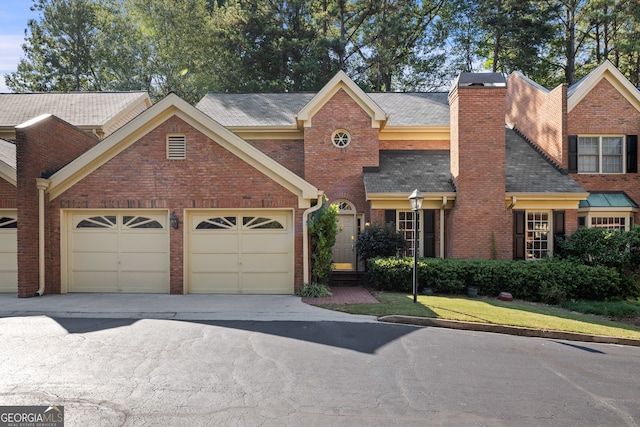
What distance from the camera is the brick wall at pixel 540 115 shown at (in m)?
15.7

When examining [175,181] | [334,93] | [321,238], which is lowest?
[321,238]

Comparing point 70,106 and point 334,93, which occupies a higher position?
point 70,106

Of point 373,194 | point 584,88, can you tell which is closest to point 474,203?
point 373,194

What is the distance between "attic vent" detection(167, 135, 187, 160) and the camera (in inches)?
436

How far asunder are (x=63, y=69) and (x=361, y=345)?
3685cm

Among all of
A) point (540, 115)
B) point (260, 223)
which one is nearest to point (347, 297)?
point (260, 223)

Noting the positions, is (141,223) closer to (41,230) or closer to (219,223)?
(219,223)

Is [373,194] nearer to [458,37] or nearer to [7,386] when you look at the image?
[7,386]

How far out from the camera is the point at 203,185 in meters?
11.1

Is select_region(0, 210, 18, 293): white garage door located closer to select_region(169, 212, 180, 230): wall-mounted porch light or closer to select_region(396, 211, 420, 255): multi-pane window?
select_region(169, 212, 180, 230): wall-mounted porch light

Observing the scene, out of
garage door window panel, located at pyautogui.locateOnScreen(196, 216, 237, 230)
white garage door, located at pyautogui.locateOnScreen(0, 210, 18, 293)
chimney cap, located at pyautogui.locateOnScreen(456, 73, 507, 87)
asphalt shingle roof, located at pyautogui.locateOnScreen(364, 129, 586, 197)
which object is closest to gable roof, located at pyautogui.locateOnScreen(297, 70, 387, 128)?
asphalt shingle roof, located at pyautogui.locateOnScreen(364, 129, 586, 197)

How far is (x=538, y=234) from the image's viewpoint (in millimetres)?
14469

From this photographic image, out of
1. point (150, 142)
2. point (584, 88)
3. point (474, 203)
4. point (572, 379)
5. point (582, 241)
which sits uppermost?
point (584, 88)

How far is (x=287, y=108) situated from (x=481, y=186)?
9.65m
